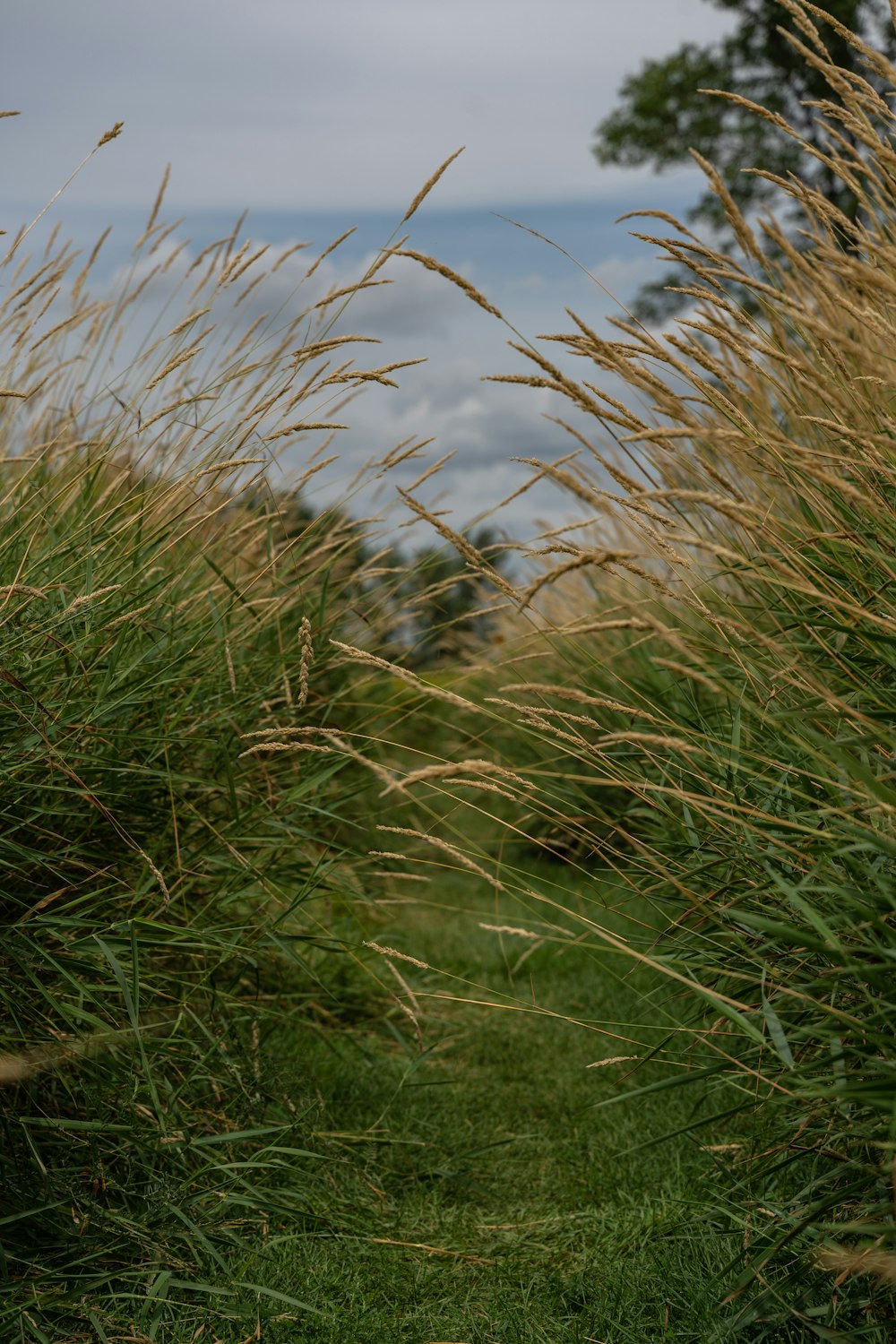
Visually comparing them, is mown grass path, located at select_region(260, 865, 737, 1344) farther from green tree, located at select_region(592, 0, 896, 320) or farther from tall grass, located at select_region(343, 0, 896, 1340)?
green tree, located at select_region(592, 0, 896, 320)

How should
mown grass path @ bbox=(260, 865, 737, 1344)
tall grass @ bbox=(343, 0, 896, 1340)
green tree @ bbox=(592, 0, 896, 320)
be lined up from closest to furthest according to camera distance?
tall grass @ bbox=(343, 0, 896, 1340) → mown grass path @ bbox=(260, 865, 737, 1344) → green tree @ bbox=(592, 0, 896, 320)

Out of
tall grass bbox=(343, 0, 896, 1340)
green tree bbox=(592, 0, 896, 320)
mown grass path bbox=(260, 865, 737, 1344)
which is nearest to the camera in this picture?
tall grass bbox=(343, 0, 896, 1340)

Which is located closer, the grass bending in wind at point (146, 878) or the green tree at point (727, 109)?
the grass bending in wind at point (146, 878)

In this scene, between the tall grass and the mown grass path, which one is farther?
the mown grass path

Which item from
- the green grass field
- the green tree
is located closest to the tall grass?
the green grass field

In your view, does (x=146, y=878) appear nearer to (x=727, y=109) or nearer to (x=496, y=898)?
(x=496, y=898)

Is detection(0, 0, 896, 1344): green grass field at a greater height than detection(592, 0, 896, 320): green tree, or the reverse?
detection(592, 0, 896, 320): green tree

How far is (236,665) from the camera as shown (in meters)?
2.51

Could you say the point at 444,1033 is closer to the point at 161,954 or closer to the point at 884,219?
the point at 161,954

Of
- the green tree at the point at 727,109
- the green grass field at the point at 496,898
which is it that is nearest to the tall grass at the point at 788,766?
the green grass field at the point at 496,898

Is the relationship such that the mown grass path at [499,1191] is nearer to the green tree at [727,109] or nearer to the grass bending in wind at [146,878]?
the grass bending in wind at [146,878]

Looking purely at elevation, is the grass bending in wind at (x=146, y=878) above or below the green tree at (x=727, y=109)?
below

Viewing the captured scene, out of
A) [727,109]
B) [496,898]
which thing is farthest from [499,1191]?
[727,109]

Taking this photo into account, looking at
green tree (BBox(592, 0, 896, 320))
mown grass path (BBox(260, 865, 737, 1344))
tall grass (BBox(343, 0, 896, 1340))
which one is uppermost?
green tree (BBox(592, 0, 896, 320))
